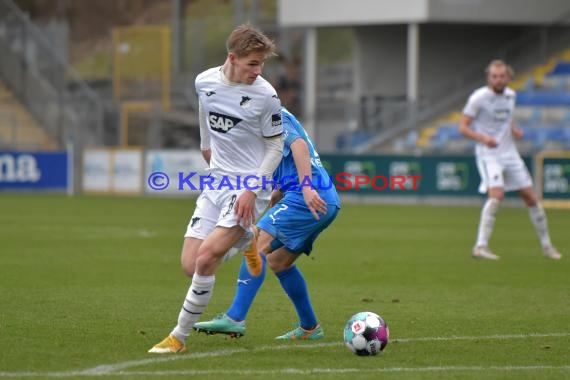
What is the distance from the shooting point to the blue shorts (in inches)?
330

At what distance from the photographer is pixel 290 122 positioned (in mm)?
8289

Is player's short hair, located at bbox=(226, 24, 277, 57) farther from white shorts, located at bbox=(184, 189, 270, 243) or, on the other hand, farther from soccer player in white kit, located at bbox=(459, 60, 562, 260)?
soccer player in white kit, located at bbox=(459, 60, 562, 260)

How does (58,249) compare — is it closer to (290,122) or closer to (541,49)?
(290,122)

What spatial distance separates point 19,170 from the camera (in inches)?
1254

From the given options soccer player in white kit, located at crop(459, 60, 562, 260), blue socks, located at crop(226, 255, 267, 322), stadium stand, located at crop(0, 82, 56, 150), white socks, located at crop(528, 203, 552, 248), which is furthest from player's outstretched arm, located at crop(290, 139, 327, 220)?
stadium stand, located at crop(0, 82, 56, 150)

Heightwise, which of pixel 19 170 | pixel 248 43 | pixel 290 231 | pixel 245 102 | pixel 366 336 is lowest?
pixel 366 336

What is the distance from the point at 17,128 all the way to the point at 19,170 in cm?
437

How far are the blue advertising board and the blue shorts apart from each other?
2386 cm

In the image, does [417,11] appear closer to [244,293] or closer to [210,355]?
[244,293]

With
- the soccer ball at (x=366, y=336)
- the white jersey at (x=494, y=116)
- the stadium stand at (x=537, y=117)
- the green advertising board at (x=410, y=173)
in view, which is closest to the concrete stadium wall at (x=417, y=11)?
the stadium stand at (x=537, y=117)

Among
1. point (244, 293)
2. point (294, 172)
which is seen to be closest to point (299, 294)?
point (244, 293)

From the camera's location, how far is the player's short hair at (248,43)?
752 centimetres

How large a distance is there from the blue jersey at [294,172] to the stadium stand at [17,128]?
2709 centimetres

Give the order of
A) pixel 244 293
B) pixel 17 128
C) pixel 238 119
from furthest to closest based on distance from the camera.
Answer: pixel 17 128 → pixel 244 293 → pixel 238 119
